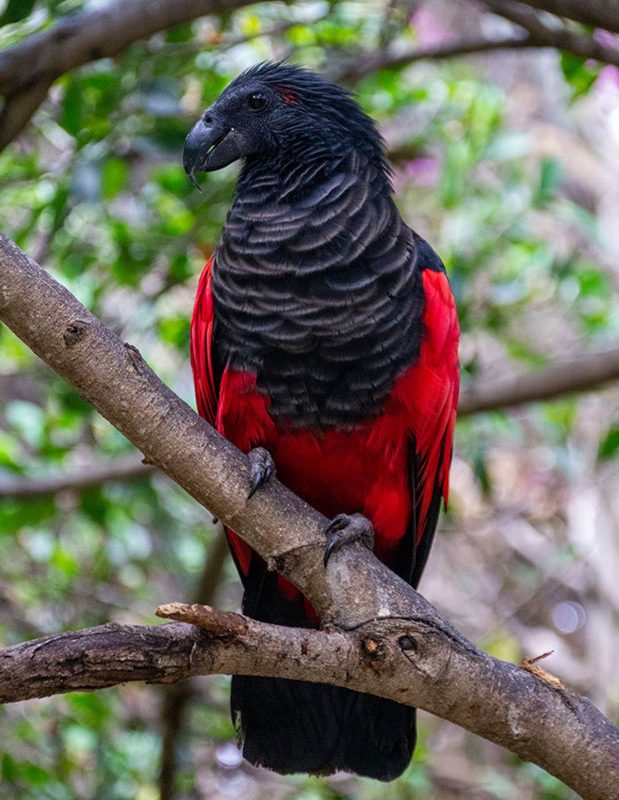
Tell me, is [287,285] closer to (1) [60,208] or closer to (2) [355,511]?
(2) [355,511]

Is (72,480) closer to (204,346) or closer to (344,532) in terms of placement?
(204,346)

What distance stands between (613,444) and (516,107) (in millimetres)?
5293

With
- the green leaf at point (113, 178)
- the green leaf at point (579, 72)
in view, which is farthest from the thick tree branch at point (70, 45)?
the green leaf at point (579, 72)

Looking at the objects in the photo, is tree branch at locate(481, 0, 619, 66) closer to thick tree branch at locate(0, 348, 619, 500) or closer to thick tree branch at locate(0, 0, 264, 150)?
thick tree branch at locate(0, 0, 264, 150)

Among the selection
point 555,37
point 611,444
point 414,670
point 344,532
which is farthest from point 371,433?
point 555,37

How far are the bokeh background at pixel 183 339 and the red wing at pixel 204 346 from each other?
698mm

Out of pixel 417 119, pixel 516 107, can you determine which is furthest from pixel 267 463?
pixel 516 107

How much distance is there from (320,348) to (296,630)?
3.07 ft

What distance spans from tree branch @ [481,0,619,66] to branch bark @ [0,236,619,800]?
193cm

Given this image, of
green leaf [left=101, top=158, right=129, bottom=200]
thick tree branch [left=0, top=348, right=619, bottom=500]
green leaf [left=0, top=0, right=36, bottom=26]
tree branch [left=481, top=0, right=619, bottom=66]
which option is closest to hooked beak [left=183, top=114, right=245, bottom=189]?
green leaf [left=0, top=0, right=36, bottom=26]

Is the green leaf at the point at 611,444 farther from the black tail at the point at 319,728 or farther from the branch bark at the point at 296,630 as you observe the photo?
the branch bark at the point at 296,630

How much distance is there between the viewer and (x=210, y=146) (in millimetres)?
2922

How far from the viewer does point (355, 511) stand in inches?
118

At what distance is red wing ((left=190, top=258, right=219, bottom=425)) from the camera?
2943mm
